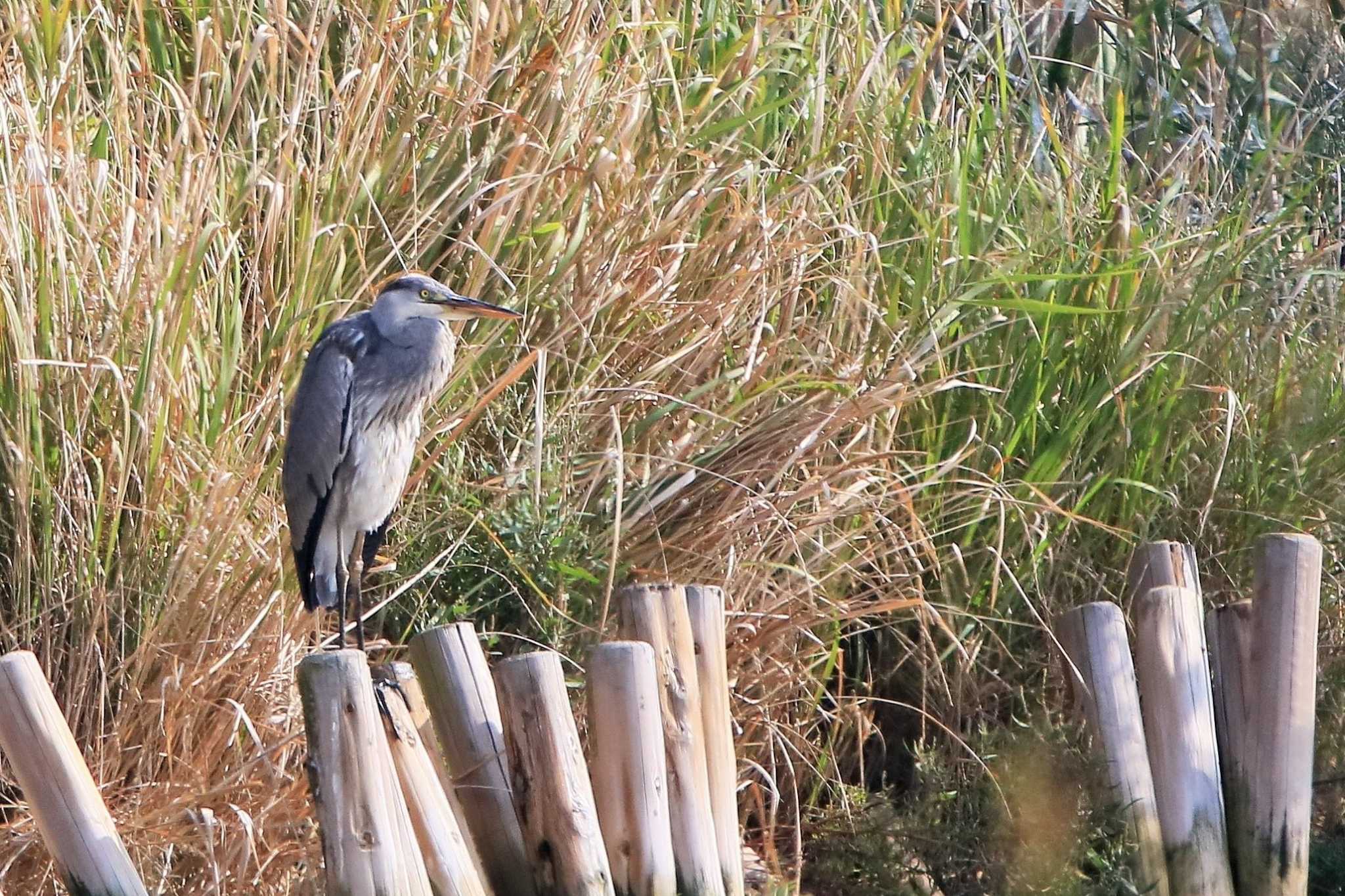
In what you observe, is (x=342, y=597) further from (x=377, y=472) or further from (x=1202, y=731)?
(x=1202, y=731)

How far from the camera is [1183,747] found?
8.97 feet

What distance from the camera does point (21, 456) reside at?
→ 9.27 feet

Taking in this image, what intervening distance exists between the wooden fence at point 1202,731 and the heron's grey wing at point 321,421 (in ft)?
4.75

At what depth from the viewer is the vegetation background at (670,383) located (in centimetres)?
292

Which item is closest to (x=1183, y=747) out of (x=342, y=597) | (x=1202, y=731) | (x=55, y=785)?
(x=1202, y=731)

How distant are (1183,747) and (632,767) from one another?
101cm

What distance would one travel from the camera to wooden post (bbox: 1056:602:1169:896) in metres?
2.71

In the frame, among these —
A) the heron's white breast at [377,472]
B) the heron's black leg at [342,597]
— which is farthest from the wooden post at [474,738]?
the heron's white breast at [377,472]

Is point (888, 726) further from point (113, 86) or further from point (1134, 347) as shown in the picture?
point (113, 86)

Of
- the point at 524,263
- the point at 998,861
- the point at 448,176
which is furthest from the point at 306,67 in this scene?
the point at 998,861

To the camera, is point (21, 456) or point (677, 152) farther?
point (677, 152)

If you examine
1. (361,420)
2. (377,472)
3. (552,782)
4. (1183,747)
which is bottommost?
(1183,747)

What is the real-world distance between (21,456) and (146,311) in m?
0.41

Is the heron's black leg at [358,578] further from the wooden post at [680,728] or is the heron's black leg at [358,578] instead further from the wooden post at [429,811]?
the wooden post at [680,728]
